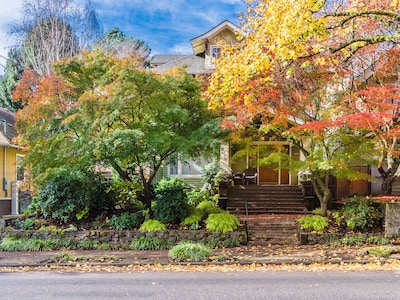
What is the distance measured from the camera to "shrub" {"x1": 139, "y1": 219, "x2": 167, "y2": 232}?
13711 mm

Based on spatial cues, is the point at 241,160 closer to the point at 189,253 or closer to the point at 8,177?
the point at 189,253

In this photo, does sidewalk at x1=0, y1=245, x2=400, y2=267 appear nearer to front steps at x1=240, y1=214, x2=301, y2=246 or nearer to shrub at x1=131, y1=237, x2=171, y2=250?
shrub at x1=131, y1=237, x2=171, y2=250

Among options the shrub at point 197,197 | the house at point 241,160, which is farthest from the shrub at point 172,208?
the shrub at point 197,197

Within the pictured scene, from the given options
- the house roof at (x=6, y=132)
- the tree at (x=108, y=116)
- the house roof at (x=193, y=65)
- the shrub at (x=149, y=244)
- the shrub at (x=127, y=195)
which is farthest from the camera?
the house roof at (x=193, y=65)

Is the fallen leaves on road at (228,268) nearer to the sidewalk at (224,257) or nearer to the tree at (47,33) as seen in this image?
the sidewalk at (224,257)

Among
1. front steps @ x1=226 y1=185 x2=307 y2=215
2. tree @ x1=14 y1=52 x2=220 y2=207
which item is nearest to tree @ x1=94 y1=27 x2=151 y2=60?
front steps @ x1=226 y1=185 x2=307 y2=215

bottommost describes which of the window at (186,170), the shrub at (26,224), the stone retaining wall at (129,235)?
the stone retaining wall at (129,235)

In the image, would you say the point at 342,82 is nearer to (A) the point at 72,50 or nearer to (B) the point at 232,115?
(B) the point at 232,115

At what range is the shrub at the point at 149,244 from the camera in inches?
Result: 521

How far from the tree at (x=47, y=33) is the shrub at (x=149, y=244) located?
21378 millimetres

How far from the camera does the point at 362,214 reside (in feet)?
45.9

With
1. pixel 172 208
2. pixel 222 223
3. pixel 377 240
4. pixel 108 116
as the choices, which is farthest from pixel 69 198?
pixel 377 240

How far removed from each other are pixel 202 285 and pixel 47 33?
27935mm

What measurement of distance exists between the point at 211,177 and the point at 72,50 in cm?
1866
